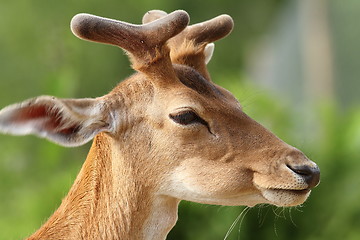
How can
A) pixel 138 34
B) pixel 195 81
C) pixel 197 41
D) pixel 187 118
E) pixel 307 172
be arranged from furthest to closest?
pixel 197 41, pixel 195 81, pixel 138 34, pixel 187 118, pixel 307 172

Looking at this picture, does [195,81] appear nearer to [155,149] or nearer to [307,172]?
[155,149]

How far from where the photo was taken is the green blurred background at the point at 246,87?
42.8 feet

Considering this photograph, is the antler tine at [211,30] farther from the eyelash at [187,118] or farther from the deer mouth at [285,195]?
the deer mouth at [285,195]

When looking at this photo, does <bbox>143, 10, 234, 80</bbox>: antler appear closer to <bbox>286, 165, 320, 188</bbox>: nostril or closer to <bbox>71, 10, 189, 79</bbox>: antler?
<bbox>71, 10, 189, 79</bbox>: antler

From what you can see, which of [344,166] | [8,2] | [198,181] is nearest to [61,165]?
[344,166]

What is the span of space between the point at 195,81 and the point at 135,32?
587 mm

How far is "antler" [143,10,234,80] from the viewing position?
763cm

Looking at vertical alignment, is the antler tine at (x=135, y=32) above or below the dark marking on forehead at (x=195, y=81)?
above

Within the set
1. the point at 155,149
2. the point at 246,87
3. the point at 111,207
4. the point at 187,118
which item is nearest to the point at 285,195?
the point at 187,118

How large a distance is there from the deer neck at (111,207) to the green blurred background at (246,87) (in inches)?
45.5

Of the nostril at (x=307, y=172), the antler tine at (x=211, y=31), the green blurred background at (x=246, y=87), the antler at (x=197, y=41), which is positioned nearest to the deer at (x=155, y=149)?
the nostril at (x=307, y=172)

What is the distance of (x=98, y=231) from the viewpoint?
7.07 m

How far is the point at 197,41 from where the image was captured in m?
7.76

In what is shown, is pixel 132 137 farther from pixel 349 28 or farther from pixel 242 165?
pixel 349 28
